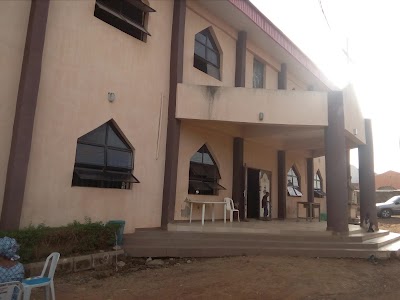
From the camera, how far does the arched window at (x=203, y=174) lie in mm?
10258

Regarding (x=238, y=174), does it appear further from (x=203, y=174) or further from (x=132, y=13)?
(x=132, y=13)

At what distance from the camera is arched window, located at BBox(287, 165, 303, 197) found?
15042 mm

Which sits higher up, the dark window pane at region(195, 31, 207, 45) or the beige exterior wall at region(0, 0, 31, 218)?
the dark window pane at region(195, 31, 207, 45)

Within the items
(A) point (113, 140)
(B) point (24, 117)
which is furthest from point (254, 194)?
(B) point (24, 117)

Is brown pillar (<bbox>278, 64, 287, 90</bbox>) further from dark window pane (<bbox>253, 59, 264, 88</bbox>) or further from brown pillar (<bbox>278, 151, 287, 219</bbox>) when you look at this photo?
brown pillar (<bbox>278, 151, 287, 219</bbox>)

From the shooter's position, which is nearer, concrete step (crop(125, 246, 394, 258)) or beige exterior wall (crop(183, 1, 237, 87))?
concrete step (crop(125, 246, 394, 258))

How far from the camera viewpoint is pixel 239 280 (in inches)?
232

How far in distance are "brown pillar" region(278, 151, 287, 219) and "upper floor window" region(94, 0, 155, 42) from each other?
7.54 metres

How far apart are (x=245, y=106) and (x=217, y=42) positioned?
122 inches

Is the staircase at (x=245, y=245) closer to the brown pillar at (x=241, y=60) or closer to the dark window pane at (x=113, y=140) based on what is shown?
the dark window pane at (x=113, y=140)

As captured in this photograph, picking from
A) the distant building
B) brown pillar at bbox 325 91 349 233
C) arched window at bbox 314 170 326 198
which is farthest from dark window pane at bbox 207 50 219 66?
the distant building

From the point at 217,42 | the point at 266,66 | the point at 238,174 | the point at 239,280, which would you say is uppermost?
the point at 266,66

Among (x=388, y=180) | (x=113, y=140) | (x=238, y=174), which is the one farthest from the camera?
(x=388, y=180)

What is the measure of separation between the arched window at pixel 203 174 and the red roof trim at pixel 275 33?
4463 millimetres
